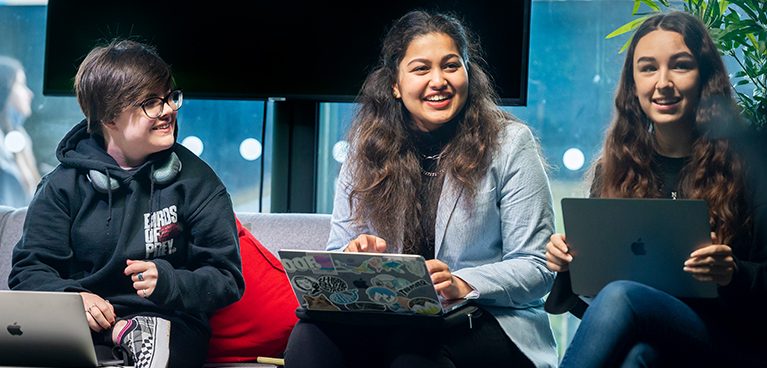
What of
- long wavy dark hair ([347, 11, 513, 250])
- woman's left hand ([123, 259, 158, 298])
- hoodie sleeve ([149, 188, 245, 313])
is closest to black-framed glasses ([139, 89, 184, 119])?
hoodie sleeve ([149, 188, 245, 313])

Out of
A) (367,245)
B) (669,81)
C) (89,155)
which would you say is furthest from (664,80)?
(89,155)

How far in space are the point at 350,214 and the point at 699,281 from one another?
82 cm

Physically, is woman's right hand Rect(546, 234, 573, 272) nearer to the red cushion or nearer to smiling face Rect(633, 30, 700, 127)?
smiling face Rect(633, 30, 700, 127)

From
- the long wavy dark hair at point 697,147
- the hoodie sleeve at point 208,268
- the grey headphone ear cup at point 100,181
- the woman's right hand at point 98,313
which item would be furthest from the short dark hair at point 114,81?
the long wavy dark hair at point 697,147

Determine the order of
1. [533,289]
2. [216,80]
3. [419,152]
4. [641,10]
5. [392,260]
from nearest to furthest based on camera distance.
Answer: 1. [392,260]
2. [533,289]
3. [419,152]
4. [216,80]
5. [641,10]

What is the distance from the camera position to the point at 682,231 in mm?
1077

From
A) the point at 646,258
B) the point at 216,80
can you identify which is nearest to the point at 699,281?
the point at 646,258

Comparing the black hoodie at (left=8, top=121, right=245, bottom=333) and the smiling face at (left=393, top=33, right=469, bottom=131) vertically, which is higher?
the smiling face at (left=393, top=33, right=469, bottom=131)

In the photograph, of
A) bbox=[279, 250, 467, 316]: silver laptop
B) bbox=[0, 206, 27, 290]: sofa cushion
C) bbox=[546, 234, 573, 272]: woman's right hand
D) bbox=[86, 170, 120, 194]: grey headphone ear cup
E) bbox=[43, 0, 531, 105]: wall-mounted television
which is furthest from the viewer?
bbox=[43, 0, 531, 105]: wall-mounted television

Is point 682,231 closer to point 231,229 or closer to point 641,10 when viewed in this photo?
point 231,229

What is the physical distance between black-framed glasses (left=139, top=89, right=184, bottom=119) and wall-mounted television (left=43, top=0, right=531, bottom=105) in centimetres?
58

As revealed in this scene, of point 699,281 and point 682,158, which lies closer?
point 699,281

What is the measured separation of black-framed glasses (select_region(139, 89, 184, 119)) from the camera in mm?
1484

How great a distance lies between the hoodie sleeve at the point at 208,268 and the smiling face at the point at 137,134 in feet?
0.62
